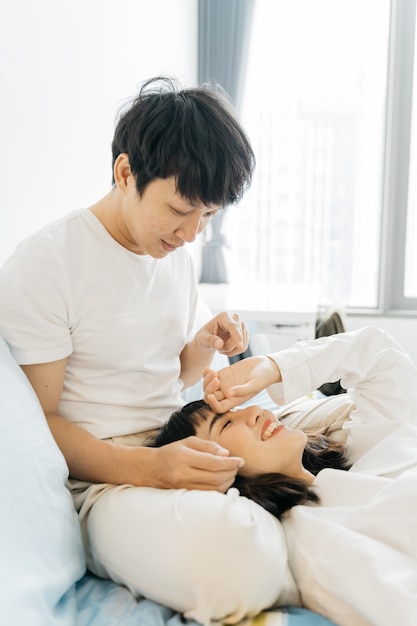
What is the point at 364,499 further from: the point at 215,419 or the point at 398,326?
the point at 398,326

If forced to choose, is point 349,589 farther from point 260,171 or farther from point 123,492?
point 260,171

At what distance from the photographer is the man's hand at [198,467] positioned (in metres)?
1.10

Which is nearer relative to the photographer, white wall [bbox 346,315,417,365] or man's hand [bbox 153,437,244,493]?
man's hand [bbox 153,437,244,493]

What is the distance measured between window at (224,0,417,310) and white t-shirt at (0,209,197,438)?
2244mm

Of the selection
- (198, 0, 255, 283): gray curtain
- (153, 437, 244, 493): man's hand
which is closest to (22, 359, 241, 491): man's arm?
(153, 437, 244, 493): man's hand

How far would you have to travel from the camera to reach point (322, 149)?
3.70 meters

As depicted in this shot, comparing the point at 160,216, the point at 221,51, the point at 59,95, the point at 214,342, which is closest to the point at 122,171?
the point at 160,216

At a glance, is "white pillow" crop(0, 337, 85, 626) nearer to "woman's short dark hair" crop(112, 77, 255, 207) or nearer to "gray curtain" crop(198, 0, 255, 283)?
"woman's short dark hair" crop(112, 77, 255, 207)

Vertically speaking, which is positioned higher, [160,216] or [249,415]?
[160,216]

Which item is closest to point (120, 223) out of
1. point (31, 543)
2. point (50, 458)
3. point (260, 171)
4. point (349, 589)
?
point (50, 458)

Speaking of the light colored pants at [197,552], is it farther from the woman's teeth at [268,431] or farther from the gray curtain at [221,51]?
the gray curtain at [221,51]

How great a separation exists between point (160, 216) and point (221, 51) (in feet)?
8.67

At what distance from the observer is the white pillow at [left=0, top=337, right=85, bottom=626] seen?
84cm

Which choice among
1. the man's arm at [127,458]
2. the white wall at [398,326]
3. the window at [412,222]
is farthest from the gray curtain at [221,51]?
the man's arm at [127,458]
